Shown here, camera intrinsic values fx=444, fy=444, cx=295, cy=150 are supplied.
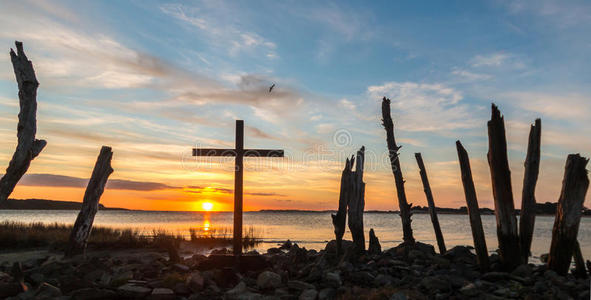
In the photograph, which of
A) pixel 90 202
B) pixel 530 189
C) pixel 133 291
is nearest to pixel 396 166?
pixel 530 189

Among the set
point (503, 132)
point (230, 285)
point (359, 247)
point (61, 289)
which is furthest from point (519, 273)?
point (61, 289)

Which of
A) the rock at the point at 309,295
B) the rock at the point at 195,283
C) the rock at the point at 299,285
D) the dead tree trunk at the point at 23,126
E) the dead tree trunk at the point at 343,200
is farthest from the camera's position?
the dead tree trunk at the point at 343,200

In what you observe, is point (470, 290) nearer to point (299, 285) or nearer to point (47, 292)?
point (299, 285)

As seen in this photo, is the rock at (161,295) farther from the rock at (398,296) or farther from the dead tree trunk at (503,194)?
the dead tree trunk at (503,194)

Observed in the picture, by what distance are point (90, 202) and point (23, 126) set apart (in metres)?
5.25

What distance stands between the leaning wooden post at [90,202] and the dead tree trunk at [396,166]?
10430mm

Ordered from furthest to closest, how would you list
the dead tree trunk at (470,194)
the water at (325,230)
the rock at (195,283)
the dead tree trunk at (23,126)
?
the water at (325,230) < the dead tree trunk at (470,194) < the dead tree trunk at (23,126) < the rock at (195,283)

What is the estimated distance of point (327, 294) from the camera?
8492mm

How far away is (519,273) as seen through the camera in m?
10.6

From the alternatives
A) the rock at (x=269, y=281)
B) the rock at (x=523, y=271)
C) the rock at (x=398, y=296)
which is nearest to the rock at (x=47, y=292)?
the rock at (x=269, y=281)

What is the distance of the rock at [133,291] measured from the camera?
319 inches

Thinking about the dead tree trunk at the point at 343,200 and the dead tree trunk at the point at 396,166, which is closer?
the dead tree trunk at the point at 343,200

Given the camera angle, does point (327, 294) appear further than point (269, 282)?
No

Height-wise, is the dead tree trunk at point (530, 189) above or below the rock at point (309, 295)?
above
